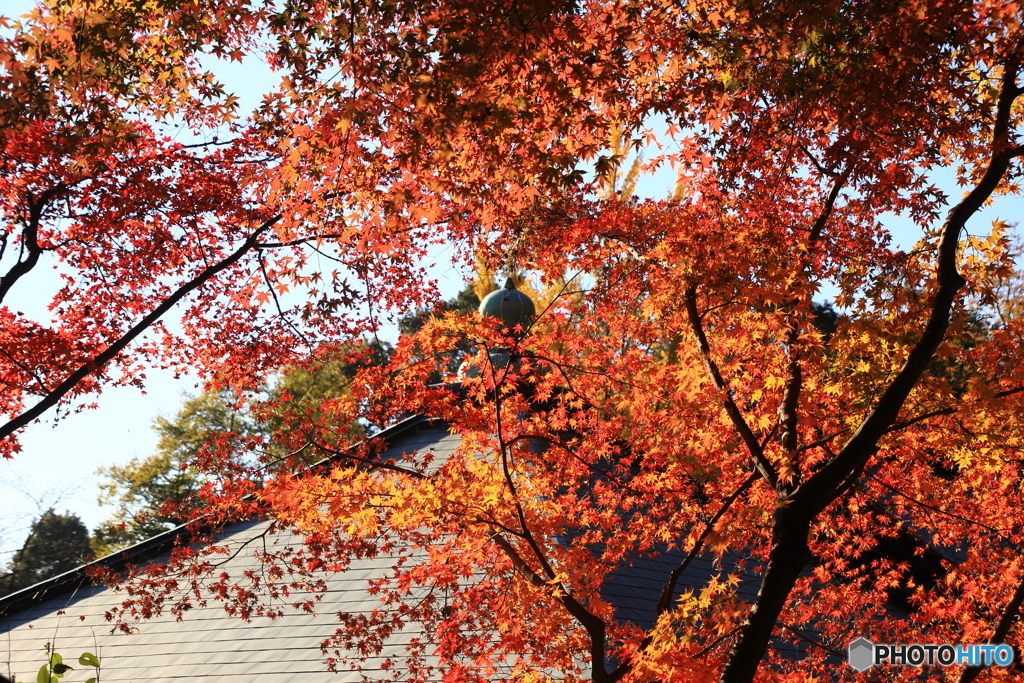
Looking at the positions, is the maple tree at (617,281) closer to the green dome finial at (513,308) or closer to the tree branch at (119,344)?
the tree branch at (119,344)

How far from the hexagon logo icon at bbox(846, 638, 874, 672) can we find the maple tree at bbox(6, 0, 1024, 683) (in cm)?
34

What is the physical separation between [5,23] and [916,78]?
7.82m

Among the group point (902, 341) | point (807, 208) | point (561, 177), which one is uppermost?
point (807, 208)

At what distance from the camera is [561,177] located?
19.4ft

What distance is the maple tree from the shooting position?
5.91 meters

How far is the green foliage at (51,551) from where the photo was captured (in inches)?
1453

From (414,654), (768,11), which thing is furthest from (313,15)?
(414,654)

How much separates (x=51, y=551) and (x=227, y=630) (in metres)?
33.6

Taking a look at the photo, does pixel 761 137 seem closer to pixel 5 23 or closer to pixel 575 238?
pixel 575 238

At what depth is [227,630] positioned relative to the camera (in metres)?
10.9

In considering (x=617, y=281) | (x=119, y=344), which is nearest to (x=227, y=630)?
(x=119, y=344)

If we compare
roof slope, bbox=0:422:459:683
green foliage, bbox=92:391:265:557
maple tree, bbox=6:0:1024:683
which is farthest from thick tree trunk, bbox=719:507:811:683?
green foliage, bbox=92:391:265:557

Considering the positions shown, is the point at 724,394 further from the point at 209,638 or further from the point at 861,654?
the point at 209,638

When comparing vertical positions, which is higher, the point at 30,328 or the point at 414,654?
the point at 30,328
